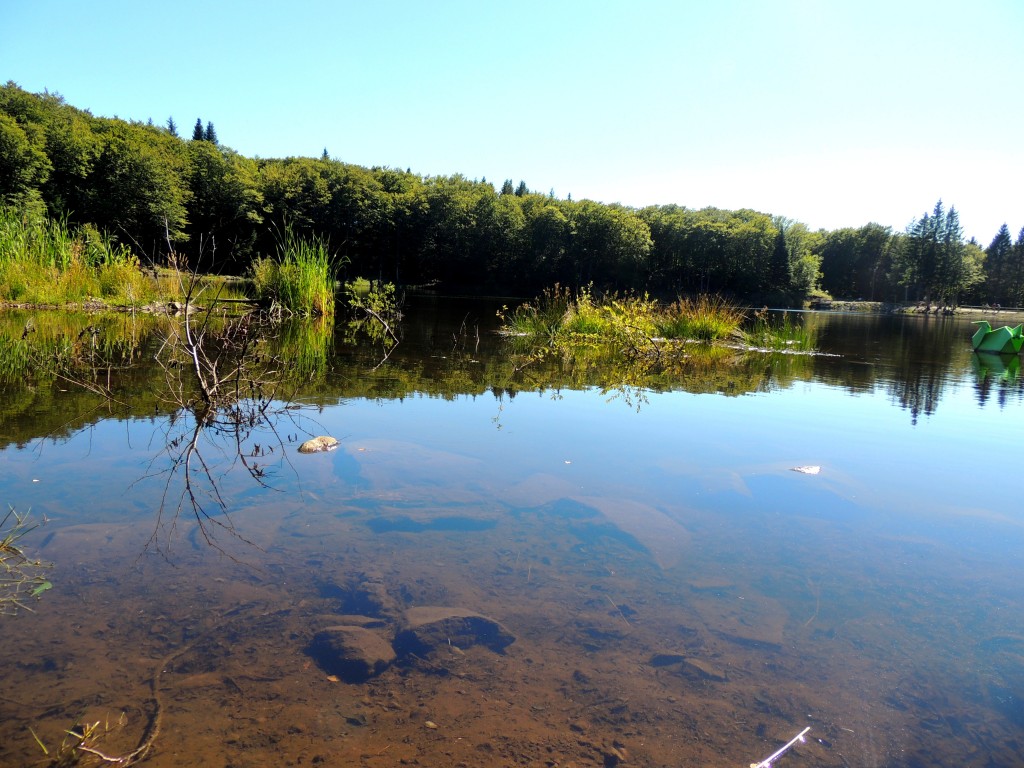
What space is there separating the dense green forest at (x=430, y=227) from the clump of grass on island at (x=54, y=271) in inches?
1295

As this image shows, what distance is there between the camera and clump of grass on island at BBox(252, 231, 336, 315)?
16.3 meters

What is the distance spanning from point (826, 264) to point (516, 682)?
324 feet

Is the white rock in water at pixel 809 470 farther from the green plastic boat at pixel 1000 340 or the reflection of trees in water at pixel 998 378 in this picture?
the green plastic boat at pixel 1000 340

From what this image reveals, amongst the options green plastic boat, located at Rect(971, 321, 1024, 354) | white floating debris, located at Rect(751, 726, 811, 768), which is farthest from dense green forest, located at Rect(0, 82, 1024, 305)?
white floating debris, located at Rect(751, 726, 811, 768)

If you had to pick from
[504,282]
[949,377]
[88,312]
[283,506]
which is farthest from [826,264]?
[283,506]

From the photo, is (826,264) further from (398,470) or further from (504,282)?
(398,470)

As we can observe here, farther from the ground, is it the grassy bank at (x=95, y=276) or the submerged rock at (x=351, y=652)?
the grassy bank at (x=95, y=276)

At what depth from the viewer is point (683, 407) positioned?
764 cm

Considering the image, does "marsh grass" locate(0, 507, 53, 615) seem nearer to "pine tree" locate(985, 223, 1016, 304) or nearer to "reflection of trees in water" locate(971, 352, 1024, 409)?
"reflection of trees in water" locate(971, 352, 1024, 409)

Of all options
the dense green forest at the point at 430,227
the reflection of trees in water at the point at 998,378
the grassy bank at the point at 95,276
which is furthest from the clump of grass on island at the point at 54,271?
the dense green forest at the point at 430,227

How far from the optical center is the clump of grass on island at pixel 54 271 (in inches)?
609

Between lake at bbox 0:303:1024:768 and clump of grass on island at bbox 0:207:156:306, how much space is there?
38.5ft

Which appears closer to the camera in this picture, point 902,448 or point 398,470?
point 398,470

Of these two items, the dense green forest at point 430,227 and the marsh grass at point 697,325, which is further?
the dense green forest at point 430,227
